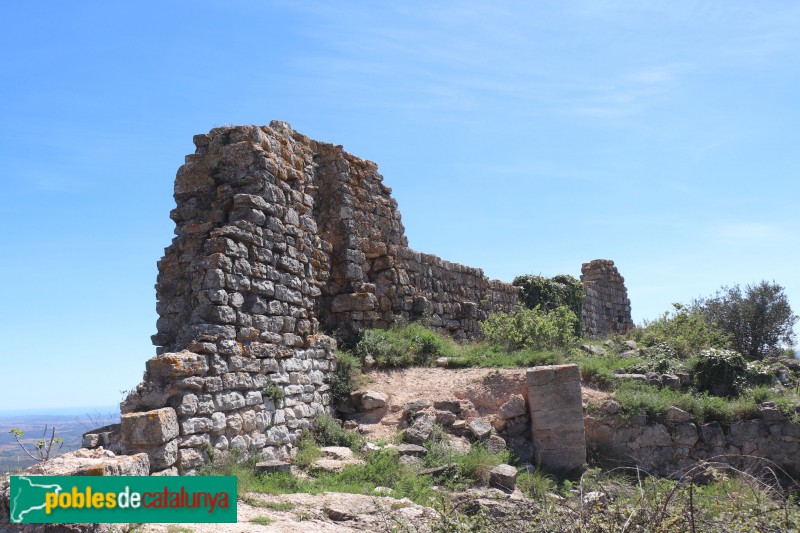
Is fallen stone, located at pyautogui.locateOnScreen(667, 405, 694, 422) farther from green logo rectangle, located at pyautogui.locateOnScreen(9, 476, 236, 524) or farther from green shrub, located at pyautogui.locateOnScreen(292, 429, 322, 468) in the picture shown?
green logo rectangle, located at pyautogui.locateOnScreen(9, 476, 236, 524)

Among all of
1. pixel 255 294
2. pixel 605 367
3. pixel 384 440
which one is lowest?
pixel 384 440

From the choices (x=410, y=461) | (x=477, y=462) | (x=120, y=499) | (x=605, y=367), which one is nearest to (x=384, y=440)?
(x=410, y=461)

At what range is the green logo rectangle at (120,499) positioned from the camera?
548cm

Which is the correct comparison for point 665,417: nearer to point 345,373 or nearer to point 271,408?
point 345,373

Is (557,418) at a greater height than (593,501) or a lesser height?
greater

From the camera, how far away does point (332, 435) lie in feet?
33.8

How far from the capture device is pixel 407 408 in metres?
11.0

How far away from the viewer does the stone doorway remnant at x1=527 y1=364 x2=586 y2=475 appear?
10375 mm

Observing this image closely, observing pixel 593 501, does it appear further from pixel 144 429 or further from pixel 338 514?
pixel 144 429

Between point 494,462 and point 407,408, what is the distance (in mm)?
1899

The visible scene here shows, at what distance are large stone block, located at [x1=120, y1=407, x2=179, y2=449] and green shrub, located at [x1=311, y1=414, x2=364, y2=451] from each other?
10.2 ft

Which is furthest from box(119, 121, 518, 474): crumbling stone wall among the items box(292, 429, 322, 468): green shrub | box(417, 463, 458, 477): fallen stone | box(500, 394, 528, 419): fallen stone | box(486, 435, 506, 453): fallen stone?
box(500, 394, 528, 419): fallen stone

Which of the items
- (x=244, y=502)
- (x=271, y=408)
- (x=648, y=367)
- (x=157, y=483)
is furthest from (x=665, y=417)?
(x=157, y=483)

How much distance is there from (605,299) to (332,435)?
56.0 ft
